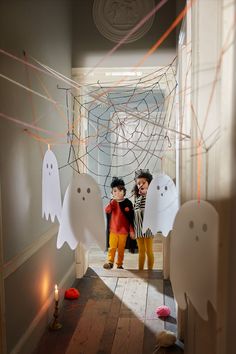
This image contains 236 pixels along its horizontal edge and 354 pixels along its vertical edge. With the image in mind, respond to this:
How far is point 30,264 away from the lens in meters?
1.93

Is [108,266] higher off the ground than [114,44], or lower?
lower

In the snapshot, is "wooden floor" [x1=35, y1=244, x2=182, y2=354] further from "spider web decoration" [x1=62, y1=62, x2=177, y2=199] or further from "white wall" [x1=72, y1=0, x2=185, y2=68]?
"white wall" [x1=72, y1=0, x2=185, y2=68]

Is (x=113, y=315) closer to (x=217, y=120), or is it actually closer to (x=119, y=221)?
(x=119, y=221)

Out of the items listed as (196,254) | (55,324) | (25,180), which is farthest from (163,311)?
(196,254)

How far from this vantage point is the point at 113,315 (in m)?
2.37

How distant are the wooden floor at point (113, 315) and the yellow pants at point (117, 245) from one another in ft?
0.33

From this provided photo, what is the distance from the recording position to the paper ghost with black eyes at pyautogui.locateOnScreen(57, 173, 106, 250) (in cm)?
112

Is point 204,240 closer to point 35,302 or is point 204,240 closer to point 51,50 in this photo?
point 35,302

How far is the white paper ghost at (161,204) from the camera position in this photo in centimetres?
125

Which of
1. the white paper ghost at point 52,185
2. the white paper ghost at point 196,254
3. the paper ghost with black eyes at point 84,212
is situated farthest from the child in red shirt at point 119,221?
the white paper ghost at point 196,254

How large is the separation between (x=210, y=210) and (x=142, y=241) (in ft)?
7.94

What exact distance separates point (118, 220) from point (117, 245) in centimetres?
25

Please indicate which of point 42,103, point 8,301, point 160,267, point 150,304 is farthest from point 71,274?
point 42,103

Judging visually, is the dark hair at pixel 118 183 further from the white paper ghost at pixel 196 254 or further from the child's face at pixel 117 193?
the white paper ghost at pixel 196 254
